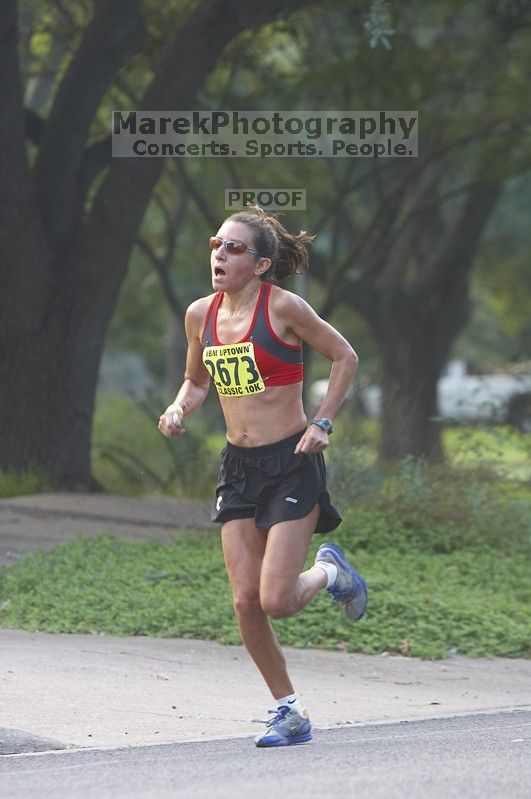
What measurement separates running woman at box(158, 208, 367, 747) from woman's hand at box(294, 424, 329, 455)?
5cm

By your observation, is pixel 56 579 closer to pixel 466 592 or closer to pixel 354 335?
pixel 466 592

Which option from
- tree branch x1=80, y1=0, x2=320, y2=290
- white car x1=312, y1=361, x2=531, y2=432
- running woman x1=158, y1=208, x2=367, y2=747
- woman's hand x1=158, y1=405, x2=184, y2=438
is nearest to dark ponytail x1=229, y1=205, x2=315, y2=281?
running woman x1=158, y1=208, x2=367, y2=747

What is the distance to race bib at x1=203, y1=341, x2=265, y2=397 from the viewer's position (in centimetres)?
674

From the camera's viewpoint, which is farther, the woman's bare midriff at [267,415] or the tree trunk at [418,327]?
the tree trunk at [418,327]

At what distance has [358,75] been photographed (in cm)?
2091

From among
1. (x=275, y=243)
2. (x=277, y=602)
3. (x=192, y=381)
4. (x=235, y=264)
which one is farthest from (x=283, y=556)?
(x=275, y=243)

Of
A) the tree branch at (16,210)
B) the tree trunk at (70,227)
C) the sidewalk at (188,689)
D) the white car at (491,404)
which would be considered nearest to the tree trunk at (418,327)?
the white car at (491,404)

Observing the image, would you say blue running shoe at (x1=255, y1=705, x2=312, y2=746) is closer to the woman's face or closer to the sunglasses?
the woman's face

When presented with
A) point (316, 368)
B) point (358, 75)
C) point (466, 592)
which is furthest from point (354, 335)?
point (466, 592)

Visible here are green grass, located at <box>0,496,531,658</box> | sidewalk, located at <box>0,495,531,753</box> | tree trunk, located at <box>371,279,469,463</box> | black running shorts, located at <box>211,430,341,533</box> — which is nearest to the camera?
black running shorts, located at <box>211,430,341,533</box>

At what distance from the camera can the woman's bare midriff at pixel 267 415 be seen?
679 centimetres

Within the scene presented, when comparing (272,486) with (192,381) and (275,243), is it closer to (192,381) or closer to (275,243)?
(192,381)

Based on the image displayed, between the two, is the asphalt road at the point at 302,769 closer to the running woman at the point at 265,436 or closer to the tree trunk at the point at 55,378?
the running woman at the point at 265,436

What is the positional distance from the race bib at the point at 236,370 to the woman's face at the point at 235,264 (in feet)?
0.90
